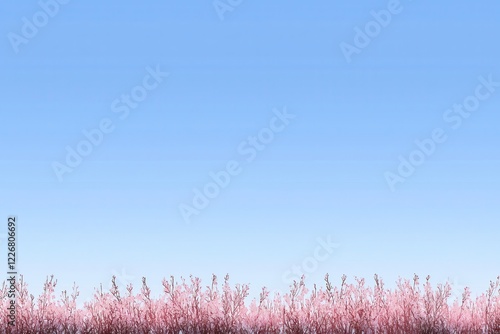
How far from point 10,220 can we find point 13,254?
0.67 m

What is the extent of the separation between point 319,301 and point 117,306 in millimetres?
3121

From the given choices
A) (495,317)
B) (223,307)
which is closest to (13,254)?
(223,307)

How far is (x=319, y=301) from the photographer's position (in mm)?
11727

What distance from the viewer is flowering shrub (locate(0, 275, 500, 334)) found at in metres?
11.5

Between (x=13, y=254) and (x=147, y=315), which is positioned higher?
(x=13, y=254)

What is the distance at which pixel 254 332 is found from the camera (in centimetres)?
1145

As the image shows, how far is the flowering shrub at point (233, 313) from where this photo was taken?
11453 millimetres

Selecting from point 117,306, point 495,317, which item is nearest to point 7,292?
point 117,306

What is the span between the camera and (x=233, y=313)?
11.4 meters

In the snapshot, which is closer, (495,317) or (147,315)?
(147,315)

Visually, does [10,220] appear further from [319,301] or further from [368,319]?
[368,319]

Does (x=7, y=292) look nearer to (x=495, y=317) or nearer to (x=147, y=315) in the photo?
(x=147, y=315)

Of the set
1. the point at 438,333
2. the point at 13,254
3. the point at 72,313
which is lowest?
the point at 438,333

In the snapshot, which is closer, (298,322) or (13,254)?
(298,322)
